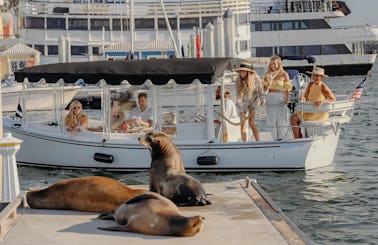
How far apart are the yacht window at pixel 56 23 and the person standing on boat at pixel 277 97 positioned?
49252 millimetres

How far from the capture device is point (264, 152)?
2034cm

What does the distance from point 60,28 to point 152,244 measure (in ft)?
196

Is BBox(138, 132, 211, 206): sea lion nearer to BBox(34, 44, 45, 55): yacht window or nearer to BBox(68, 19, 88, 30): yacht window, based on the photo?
BBox(68, 19, 88, 30): yacht window

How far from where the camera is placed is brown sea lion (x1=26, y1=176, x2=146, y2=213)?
1165 centimetres

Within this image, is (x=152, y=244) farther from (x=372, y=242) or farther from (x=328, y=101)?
(x=328, y=101)

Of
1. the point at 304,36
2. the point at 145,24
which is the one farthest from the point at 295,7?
the point at 145,24

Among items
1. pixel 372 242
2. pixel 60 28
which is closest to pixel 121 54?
pixel 60 28

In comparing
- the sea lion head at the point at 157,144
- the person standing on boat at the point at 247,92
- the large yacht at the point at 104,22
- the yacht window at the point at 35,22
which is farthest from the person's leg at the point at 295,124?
the yacht window at the point at 35,22

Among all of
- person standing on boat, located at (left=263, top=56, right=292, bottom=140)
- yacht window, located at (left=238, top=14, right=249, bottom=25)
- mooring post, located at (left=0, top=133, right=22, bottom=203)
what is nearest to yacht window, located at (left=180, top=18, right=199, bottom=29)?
yacht window, located at (left=238, top=14, right=249, bottom=25)

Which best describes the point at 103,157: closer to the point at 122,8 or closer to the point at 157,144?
the point at 157,144

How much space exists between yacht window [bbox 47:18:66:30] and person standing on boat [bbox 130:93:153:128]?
48.1 metres

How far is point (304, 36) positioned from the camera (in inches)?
3302

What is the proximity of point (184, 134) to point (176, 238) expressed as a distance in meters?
10.4

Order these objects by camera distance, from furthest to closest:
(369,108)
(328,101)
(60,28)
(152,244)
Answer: (60,28), (369,108), (328,101), (152,244)
